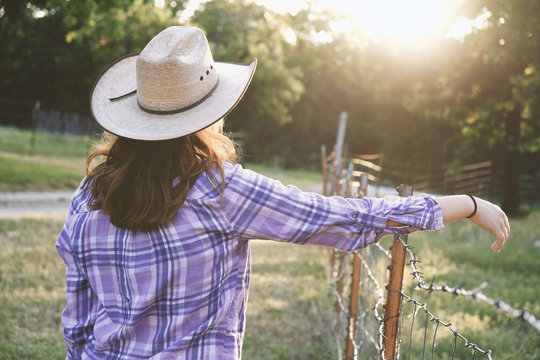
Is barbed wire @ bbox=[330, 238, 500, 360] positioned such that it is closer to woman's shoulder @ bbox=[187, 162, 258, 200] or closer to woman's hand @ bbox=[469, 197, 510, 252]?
woman's hand @ bbox=[469, 197, 510, 252]

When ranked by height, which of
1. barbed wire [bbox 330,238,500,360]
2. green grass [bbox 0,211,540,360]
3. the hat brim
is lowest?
green grass [bbox 0,211,540,360]

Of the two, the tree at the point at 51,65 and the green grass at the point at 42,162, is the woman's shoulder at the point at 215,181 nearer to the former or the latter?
the green grass at the point at 42,162

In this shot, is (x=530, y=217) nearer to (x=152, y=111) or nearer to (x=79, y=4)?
(x=79, y=4)

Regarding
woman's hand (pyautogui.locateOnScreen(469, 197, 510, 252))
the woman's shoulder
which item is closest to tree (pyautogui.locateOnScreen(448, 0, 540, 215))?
woman's hand (pyautogui.locateOnScreen(469, 197, 510, 252))

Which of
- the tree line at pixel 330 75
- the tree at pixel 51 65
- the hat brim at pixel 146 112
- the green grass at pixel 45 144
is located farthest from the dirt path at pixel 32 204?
the tree at pixel 51 65

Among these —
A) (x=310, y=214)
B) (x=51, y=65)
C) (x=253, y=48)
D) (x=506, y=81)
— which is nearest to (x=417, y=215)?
(x=310, y=214)

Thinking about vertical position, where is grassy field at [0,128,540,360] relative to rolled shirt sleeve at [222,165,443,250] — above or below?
below

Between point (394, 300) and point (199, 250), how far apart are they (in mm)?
889

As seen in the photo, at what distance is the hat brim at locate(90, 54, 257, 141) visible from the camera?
1375 mm

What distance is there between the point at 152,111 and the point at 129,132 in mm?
124

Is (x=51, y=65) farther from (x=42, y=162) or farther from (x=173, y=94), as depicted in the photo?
(x=173, y=94)

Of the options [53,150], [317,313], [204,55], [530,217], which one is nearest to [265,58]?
[53,150]

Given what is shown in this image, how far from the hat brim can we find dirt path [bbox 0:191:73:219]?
7.17 metres

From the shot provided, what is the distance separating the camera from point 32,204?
376 inches
